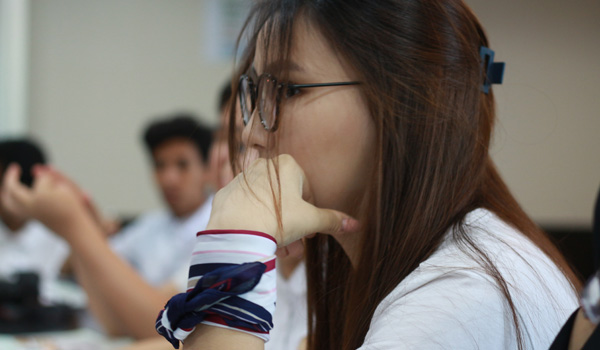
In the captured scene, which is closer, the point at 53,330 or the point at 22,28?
the point at 53,330

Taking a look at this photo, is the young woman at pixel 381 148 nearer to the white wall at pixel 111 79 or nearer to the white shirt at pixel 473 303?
the white shirt at pixel 473 303

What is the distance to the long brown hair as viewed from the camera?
2.58 feet

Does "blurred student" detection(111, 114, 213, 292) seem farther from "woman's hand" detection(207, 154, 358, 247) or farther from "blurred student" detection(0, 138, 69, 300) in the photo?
"woman's hand" detection(207, 154, 358, 247)

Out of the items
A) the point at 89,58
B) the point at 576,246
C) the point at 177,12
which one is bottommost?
the point at 576,246

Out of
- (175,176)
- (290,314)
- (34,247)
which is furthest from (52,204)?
(34,247)

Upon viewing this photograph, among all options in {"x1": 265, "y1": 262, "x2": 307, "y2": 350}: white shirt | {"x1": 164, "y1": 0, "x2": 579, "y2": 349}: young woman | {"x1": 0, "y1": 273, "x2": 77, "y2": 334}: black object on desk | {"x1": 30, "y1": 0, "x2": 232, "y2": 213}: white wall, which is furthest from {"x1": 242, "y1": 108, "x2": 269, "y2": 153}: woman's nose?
{"x1": 30, "y1": 0, "x2": 232, "y2": 213}: white wall

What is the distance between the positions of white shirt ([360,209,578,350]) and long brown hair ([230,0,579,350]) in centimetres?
5

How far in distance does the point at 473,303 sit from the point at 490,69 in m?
0.39

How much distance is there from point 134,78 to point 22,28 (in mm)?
764

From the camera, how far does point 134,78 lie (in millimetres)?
3725

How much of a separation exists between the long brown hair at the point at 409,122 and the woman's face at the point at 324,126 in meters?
0.02

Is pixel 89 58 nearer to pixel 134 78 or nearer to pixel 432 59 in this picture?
pixel 134 78

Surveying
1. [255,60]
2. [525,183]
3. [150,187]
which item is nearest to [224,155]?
[255,60]

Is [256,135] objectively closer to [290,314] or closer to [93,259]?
[290,314]
